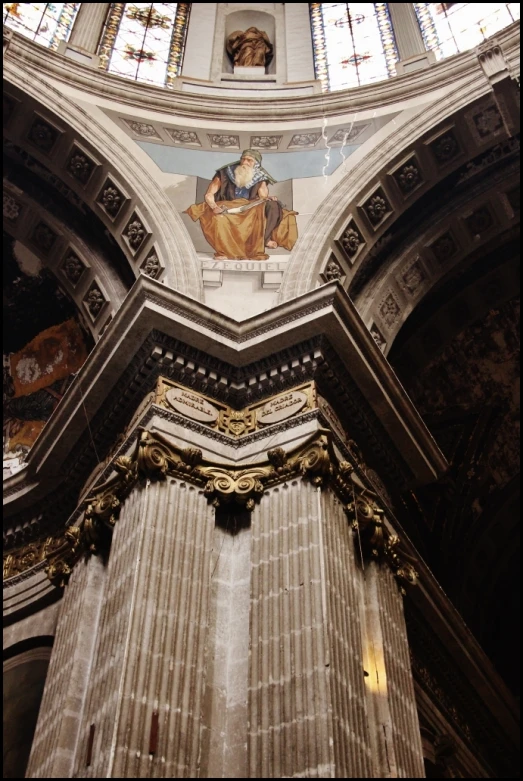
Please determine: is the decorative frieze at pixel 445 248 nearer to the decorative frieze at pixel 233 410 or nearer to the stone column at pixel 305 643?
the decorative frieze at pixel 233 410

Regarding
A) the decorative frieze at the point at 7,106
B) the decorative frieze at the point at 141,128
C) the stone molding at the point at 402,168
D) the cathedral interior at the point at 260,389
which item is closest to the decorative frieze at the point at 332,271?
the cathedral interior at the point at 260,389

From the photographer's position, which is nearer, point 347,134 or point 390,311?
point 390,311

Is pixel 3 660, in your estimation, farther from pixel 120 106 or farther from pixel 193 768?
pixel 120 106

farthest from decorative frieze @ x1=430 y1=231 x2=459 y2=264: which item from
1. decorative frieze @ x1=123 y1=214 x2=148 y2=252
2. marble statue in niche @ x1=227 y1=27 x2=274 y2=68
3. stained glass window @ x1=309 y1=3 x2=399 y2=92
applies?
marble statue in niche @ x1=227 y1=27 x2=274 y2=68

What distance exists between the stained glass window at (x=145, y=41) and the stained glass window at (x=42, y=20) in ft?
1.99

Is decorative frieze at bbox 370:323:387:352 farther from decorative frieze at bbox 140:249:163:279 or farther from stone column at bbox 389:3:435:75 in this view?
stone column at bbox 389:3:435:75

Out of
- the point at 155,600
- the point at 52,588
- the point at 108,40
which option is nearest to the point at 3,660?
the point at 52,588

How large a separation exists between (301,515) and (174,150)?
635 cm

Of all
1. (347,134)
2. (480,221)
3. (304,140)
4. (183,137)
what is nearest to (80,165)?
(183,137)

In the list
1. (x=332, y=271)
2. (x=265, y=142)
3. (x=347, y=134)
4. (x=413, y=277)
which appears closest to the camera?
(x=332, y=271)

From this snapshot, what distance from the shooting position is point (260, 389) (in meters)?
9.32

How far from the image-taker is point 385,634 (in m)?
8.43

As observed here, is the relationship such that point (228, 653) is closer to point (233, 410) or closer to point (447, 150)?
point (233, 410)

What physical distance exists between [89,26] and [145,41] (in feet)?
2.96
